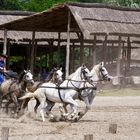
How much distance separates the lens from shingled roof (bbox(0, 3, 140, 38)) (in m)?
27.5

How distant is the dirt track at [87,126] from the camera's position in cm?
1344

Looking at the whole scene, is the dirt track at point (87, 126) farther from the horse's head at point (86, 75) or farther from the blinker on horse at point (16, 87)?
the horse's head at point (86, 75)

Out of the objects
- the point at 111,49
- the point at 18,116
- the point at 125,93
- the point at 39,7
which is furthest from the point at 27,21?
the point at 39,7

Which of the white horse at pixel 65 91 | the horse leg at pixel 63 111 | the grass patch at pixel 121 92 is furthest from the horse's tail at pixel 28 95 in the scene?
the grass patch at pixel 121 92

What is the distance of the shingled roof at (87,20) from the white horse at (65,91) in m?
8.35

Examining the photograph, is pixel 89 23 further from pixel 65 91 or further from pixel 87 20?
pixel 65 91

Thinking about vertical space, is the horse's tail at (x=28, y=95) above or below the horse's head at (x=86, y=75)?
below

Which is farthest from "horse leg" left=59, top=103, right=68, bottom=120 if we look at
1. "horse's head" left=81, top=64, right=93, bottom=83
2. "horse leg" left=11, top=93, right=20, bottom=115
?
"horse leg" left=11, top=93, right=20, bottom=115

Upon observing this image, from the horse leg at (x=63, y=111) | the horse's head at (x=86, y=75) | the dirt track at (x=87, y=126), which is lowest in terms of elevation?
the dirt track at (x=87, y=126)

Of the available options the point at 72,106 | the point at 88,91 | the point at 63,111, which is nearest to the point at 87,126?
the point at 72,106

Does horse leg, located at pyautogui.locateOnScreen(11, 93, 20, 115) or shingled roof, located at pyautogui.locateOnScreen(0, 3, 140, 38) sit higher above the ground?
shingled roof, located at pyautogui.locateOnScreen(0, 3, 140, 38)

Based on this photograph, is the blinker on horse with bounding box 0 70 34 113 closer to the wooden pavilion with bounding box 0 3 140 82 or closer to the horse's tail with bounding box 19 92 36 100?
the horse's tail with bounding box 19 92 36 100

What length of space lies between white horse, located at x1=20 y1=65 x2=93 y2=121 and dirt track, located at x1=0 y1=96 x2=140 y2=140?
52 cm

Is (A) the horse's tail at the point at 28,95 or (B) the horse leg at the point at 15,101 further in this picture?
(B) the horse leg at the point at 15,101
